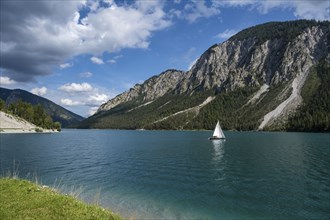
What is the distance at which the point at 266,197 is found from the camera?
133ft

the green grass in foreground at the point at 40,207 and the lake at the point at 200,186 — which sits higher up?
the green grass in foreground at the point at 40,207

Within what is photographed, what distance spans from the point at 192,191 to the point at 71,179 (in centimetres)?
2221

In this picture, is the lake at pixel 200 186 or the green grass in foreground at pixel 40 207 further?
the lake at pixel 200 186

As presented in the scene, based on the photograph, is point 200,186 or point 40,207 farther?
point 200,186

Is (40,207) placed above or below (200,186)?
above

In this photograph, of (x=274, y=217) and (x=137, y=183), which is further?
(x=137, y=183)

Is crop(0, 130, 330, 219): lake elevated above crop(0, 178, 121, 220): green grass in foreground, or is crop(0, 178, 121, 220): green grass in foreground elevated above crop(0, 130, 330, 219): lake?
crop(0, 178, 121, 220): green grass in foreground

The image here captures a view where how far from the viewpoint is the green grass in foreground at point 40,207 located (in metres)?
18.4

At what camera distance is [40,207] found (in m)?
19.9

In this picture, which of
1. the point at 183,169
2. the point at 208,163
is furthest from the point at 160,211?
the point at 208,163

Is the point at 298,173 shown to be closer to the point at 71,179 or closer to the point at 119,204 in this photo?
the point at 119,204

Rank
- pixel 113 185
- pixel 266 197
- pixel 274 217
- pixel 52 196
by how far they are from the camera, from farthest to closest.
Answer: pixel 113 185 < pixel 266 197 < pixel 274 217 < pixel 52 196

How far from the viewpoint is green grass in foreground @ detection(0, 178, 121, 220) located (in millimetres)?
18375

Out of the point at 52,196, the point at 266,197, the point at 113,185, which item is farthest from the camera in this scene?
the point at 113,185
